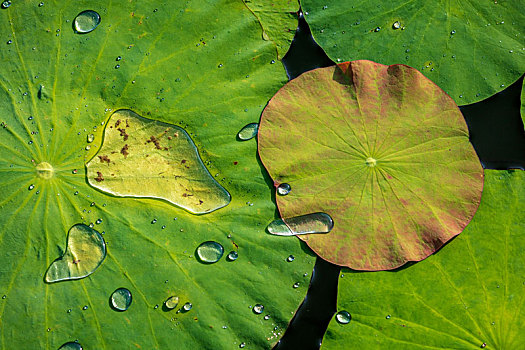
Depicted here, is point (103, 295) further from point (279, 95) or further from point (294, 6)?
point (294, 6)

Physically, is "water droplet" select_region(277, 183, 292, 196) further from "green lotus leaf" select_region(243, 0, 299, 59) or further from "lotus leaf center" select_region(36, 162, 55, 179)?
"lotus leaf center" select_region(36, 162, 55, 179)

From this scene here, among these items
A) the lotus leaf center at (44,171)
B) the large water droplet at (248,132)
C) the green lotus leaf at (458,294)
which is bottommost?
the green lotus leaf at (458,294)

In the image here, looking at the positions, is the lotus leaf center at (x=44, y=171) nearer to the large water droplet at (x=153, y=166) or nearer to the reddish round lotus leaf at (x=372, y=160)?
the large water droplet at (x=153, y=166)

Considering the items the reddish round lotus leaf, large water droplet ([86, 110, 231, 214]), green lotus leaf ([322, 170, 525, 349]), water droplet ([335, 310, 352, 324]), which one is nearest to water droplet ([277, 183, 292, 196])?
the reddish round lotus leaf

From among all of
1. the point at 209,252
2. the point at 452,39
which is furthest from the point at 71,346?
the point at 452,39

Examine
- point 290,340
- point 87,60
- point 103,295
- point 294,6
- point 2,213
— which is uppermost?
point 87,60

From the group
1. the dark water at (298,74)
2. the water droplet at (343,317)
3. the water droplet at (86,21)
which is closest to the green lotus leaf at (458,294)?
the water droplet at (343,317)

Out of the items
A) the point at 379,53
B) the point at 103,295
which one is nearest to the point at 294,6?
the point at 379,53
